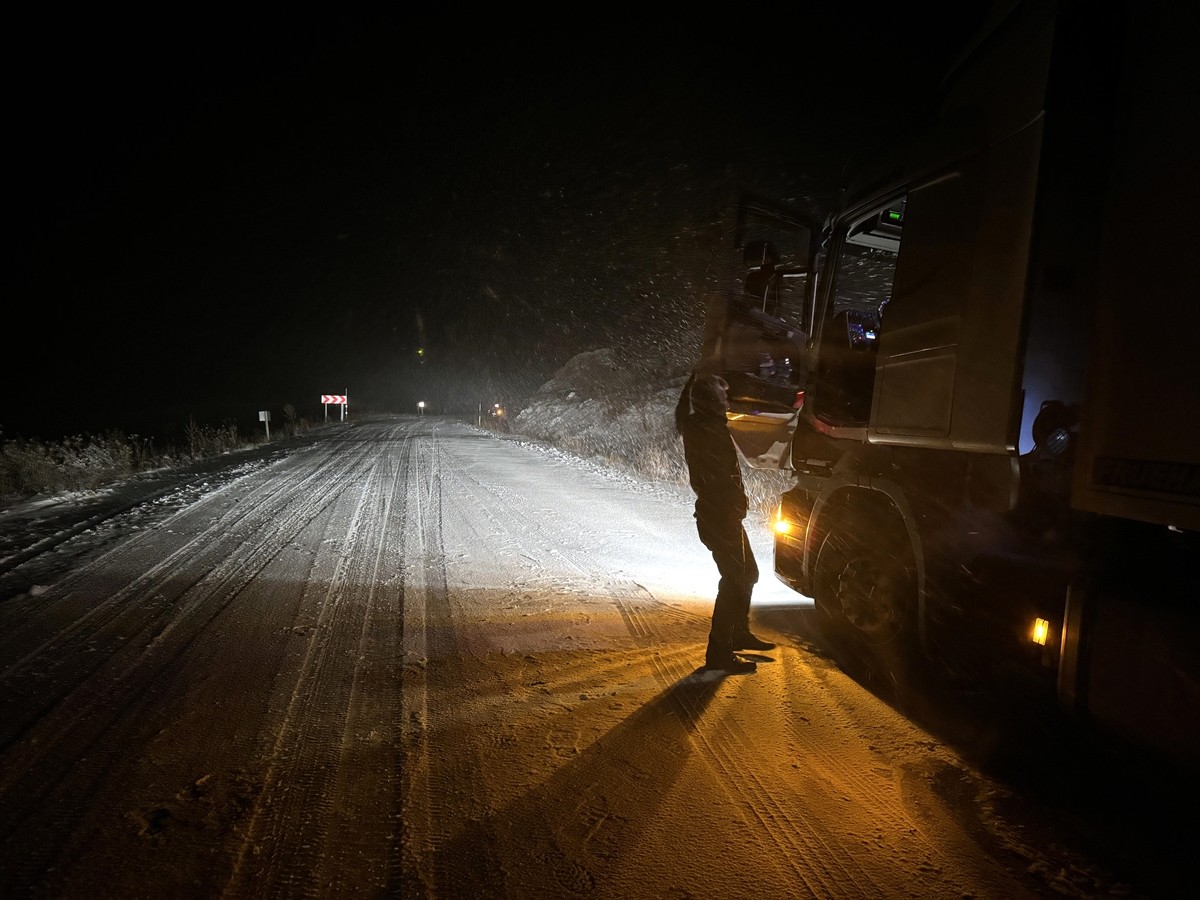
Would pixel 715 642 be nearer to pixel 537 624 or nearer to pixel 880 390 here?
pixel 537 624

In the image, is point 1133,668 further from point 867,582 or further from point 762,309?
point 762,309

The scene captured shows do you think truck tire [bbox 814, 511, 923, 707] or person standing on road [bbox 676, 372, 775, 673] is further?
person standing on road [bbox 676, 372, 775, 673]

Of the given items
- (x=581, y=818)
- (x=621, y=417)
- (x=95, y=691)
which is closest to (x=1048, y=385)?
(x=581, y=818)

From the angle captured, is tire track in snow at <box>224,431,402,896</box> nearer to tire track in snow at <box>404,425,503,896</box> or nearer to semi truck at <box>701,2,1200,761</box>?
tire track in snow at <box>404,425,503,896</box>

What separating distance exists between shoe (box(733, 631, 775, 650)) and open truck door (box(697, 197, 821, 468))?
6.05ft

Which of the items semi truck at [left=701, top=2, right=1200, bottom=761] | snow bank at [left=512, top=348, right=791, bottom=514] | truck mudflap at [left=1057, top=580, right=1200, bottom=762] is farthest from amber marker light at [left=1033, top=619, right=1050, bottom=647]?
snow bank at [left=512, top=348, right=791, bottom=514]

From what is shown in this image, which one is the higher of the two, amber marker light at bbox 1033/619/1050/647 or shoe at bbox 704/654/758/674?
amber marker light at bbox 1033/619/1050/647

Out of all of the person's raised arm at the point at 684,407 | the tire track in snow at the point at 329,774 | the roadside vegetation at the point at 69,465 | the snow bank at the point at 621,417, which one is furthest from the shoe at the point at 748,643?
the roadside vegetation at the point at 69,465

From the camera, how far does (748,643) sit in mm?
4277

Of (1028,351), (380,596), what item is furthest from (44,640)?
(1028,351)

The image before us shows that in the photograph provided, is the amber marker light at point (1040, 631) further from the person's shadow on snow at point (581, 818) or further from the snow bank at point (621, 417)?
the snow bank at point (621, 417)

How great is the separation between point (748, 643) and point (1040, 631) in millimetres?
1929

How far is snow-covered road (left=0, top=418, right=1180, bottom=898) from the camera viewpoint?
220cm

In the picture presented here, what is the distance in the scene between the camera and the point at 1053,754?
3139 mm
